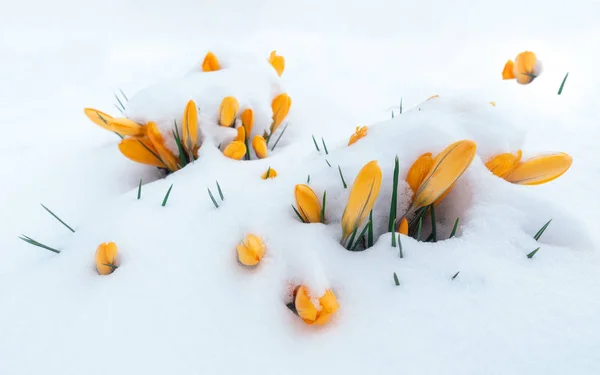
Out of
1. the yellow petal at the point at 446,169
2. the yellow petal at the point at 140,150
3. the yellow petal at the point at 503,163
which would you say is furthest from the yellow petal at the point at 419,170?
the yellow petal at the point at 140,150

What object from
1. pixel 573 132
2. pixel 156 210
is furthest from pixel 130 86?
pixel 573 132

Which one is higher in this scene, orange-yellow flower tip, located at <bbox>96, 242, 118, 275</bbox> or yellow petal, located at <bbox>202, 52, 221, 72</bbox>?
yellow petal, located at <bbox>202, 52, 221, 72</bbox>

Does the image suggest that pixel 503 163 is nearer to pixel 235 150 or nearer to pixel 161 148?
pixel 235 150

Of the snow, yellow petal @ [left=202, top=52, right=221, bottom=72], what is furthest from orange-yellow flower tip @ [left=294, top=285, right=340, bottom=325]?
yellow petal @ [left=202, top=52, right=221, bottom=72]

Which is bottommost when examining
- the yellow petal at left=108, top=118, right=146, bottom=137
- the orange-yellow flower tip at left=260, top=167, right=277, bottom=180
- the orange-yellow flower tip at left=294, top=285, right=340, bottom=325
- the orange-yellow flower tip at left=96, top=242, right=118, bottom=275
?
the orange-yellow flower tip at left=96, top=242, right=118, bottom=275

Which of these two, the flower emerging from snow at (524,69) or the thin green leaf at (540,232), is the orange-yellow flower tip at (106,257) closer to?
the thin green leaf at (540,232)

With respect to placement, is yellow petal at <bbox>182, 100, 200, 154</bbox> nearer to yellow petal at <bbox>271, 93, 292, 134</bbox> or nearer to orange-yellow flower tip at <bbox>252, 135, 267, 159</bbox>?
orange-yellow flower tip at <bbox>252, 135, 267, 159</bbox>

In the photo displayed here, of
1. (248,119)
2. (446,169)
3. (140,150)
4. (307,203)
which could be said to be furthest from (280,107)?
(446,169)
